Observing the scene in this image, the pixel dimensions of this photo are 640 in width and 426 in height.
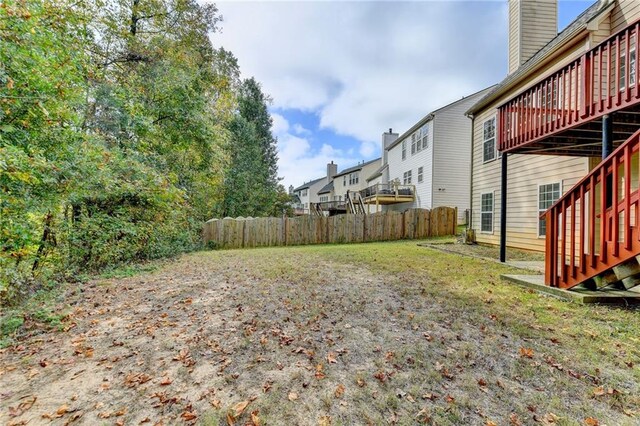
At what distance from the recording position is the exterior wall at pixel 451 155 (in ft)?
56.3

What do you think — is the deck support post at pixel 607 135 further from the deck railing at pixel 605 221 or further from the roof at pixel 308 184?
the roof at pixel 308 184

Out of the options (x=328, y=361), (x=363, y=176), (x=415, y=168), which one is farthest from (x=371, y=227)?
(x=363, y=176)

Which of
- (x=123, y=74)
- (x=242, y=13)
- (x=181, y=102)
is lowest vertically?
(x=181, y=102)

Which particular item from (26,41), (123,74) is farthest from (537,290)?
(123,74)

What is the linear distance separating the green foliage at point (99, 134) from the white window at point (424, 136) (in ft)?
39.8

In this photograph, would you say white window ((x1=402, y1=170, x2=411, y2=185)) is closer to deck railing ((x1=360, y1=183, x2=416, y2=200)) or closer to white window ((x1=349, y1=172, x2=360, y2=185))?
deck railing ((x1=360, y1=183, x2=416, y2=200))

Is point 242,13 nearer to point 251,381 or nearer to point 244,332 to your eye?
point 244,332

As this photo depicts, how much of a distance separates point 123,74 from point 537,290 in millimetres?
12547

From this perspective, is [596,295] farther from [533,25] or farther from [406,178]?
[406,178]

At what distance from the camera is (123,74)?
31.7ft

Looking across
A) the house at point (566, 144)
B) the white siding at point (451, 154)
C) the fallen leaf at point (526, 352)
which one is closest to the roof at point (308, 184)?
the white siding at point (451, 154)

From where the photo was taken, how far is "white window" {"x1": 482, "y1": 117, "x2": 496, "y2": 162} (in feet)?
35.0

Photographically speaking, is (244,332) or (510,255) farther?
(510,255)

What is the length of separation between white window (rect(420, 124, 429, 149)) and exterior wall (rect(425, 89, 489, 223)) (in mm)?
717
